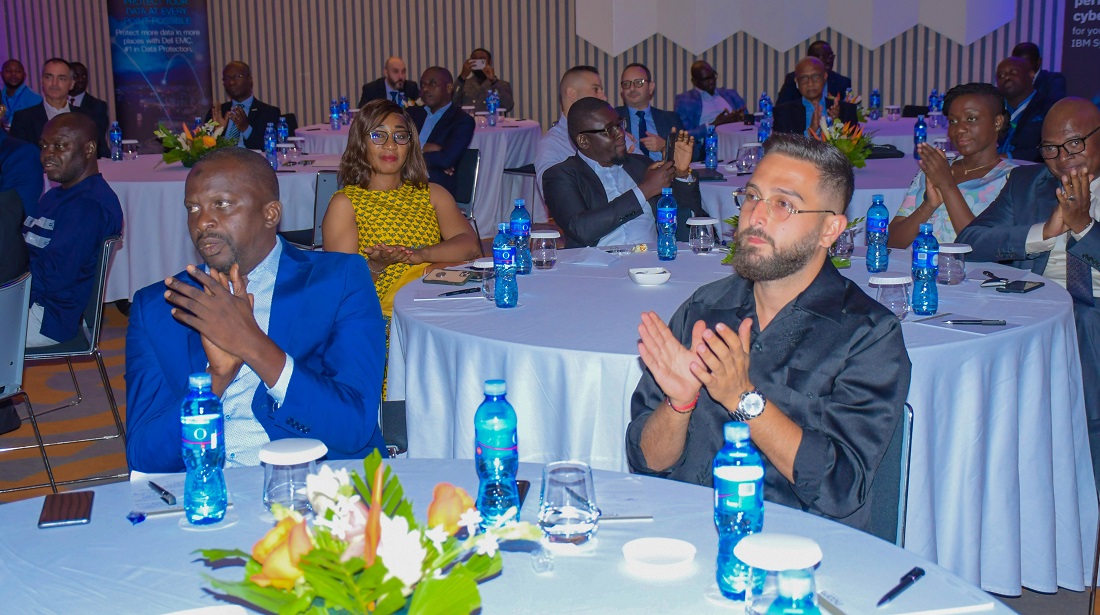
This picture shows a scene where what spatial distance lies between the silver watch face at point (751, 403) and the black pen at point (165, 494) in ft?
3.45

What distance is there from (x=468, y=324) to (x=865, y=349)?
1.51 m

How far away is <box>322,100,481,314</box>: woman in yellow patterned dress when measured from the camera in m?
4.64

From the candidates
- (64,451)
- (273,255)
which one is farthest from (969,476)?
(64,451)

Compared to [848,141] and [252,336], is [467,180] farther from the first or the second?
[252,336]

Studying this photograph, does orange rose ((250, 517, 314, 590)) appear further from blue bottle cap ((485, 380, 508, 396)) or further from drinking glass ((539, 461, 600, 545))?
blue bottle cap ((485, 380, 508, 396))

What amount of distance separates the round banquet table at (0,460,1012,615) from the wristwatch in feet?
0.62

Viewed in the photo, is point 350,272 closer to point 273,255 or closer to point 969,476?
point 273,255

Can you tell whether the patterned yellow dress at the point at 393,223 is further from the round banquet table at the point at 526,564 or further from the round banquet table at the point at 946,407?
the round banquet table at the point at 526,564

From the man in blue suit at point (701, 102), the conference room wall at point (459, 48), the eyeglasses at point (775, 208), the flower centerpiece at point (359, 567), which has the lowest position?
the flower centerpiece at point (359, 567)

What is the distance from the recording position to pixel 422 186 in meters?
4.84

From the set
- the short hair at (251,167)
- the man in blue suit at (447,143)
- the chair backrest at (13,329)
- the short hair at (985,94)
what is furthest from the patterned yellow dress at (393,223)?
A: the man in blue suit at (447,143)

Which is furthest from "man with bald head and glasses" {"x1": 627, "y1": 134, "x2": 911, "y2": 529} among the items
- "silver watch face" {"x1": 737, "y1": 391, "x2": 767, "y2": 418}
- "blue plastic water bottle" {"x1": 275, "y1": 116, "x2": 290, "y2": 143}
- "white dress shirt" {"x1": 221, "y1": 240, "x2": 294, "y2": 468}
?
"blue plastic water bottle" {"x1": 275, "y1": 116, "x2": 290, "y2": 143}

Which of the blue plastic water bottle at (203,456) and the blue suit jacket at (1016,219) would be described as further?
the blue suit jacket at (1016,219)

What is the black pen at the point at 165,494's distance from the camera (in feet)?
6.74
